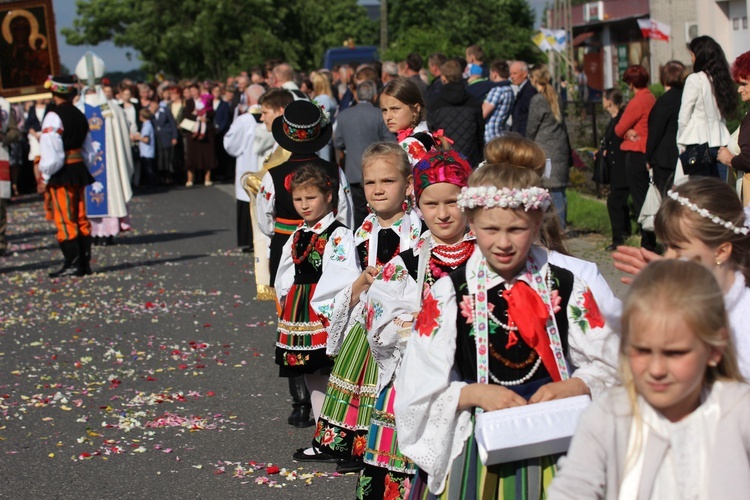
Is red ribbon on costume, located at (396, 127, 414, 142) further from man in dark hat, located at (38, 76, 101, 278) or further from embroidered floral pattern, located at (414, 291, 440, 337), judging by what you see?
man in dark hat, located at (38, 76, 101, 278)

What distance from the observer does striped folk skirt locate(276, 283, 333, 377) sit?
614 cm

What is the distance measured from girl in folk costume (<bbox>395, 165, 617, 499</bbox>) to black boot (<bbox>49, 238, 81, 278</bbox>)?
1006cm

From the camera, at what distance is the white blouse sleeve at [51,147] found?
12500mm

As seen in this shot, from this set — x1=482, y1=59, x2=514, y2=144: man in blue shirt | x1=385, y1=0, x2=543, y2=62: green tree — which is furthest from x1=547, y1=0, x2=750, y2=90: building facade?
x1=482, y1=59, x2=514, y2=144: man in blue shirt

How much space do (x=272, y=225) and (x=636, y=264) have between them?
152 inches

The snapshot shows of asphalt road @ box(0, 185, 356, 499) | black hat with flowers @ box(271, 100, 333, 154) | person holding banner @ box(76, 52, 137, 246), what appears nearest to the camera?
asphalt road @ box(0, 185, 356, 499)

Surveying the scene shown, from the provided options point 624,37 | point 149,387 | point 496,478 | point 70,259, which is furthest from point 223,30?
point 496,478

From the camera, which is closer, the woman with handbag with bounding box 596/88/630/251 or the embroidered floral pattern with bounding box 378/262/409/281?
the embroidered floral pattern with bounding box 378/262/409/281

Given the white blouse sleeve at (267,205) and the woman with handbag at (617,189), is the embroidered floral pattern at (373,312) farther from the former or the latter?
the woman with handbag at (617,189)

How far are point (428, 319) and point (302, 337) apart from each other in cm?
276

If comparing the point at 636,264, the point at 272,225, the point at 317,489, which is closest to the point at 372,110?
the point at 272,225

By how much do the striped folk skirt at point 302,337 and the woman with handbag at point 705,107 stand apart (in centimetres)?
417

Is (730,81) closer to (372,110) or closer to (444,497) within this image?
(372,110)

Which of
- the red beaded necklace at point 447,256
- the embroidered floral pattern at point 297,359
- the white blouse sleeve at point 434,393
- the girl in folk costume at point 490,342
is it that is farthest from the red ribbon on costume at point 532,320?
the embroidered floral pattern at point 297,359
